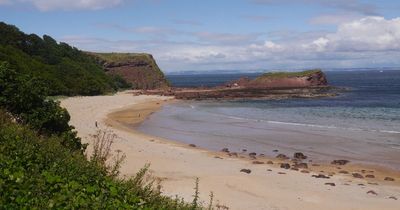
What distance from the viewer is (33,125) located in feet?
46.7

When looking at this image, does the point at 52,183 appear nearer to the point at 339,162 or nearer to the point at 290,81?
the point at 339,162

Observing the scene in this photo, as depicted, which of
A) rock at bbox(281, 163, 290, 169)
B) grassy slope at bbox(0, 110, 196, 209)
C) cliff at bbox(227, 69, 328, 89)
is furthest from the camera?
cliff at bbox(227, 69, 328, 89)

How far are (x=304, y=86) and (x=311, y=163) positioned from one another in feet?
307

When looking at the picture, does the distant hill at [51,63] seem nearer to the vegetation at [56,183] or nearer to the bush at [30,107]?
the bush at [30,107]

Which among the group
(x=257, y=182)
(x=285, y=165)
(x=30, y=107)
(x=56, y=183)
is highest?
(x=30, y=107)

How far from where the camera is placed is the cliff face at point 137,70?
128m

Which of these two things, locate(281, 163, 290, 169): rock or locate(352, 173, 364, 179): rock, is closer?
locate(352, 173, 364, 179): rock

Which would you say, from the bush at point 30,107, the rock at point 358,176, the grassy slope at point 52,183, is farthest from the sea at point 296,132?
the grassy slope at point 52,183

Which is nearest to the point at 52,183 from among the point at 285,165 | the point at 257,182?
the point at 257,182

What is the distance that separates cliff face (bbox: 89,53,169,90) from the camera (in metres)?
128

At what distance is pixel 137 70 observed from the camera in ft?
432

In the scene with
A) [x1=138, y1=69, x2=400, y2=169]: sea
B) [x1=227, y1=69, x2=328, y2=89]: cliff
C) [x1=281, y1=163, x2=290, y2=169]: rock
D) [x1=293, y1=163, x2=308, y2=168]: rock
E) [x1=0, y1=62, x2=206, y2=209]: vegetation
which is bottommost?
[x1=138, y1=69, x2=400, y2=169]: sea

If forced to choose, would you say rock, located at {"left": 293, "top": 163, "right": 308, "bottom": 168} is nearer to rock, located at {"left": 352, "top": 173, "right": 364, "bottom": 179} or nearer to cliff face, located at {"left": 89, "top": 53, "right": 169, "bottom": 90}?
rock, located at {"left": 352, "top": 173, "right": 364, "bottom": 179}

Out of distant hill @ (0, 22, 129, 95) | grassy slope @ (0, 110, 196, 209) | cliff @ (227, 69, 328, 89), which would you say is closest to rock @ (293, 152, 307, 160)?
grassy slope @ (0, 110, 196, 209)
